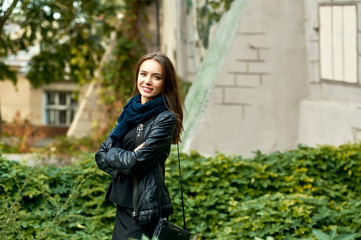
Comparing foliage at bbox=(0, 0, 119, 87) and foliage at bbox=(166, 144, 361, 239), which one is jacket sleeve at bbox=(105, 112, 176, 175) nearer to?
foliage at bbox=(166, 144, 361, 239)

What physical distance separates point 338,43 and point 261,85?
3.34 feet

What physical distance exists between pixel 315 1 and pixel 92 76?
7364 millimetres

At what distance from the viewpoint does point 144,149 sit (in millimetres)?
3111

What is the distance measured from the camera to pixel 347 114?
19.7 feet

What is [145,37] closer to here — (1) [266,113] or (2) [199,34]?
(2) [199,34]

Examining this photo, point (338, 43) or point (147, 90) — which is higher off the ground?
point (338, 43)

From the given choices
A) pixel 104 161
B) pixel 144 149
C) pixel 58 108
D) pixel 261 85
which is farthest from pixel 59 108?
pixel 144 149

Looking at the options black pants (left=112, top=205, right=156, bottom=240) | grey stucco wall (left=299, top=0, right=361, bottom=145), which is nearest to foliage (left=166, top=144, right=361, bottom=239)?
grey stucco wall (left=299, top=0, right=361, bottom=145)

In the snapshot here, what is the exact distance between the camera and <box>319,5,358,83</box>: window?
5.92 meters

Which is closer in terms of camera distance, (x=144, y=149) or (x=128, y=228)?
(x=144, y=149)

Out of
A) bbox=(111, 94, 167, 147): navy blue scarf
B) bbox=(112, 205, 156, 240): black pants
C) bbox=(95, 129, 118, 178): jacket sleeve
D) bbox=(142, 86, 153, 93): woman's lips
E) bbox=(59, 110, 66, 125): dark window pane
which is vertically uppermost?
bbox=(142, 86, 153, 93): woman's lips

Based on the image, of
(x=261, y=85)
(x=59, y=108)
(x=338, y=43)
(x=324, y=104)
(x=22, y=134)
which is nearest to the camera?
(x=338, y=43)

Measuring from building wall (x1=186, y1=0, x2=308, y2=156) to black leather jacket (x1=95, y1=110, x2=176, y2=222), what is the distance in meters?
3.35

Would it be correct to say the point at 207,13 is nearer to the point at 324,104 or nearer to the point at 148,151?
the point at 324,104
